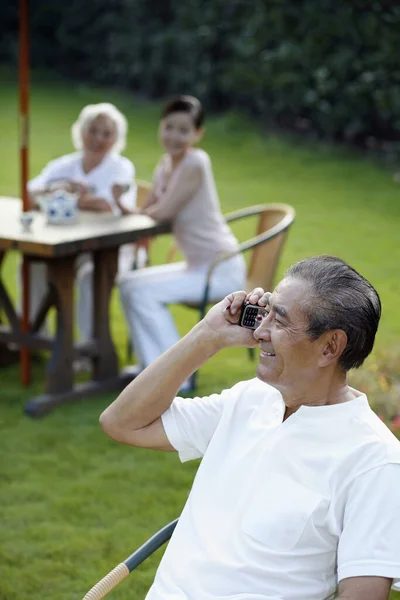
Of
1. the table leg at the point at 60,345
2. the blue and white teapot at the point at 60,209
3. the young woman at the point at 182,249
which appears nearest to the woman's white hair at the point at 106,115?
the young woman at the point at 182,249

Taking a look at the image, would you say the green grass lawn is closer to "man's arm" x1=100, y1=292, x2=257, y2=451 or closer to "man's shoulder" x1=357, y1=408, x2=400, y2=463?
"man's arm" x1=100, y1=292, x2=257, y2=451

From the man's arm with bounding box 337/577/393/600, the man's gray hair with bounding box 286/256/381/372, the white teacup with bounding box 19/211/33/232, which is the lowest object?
the white teacup with bounding box 19/211/33/232

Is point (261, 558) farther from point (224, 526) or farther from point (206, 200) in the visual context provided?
point (206, 200)

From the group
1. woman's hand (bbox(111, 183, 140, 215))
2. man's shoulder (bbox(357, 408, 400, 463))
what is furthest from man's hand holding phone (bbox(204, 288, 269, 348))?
woman's hand (bbox(111, 183, 140, 215))

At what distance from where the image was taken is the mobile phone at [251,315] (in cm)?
221

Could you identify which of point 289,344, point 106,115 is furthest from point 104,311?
point 289,344

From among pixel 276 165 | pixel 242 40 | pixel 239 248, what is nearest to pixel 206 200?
pixel 239 248

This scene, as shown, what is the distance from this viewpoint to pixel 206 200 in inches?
197

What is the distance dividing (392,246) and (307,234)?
0.68 metres

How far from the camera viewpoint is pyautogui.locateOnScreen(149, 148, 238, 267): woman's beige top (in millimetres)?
4926

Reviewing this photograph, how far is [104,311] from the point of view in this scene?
498cm

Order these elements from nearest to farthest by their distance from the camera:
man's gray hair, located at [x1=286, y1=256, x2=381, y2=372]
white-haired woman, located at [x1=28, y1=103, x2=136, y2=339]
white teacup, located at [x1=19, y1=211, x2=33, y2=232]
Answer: man's gray hair, located at [x1=286, y1=256, x2=381, y2=372], white teacup, located at [x1=19, y1=211, x2=33, y2=232], white-haired woman, located at [x1=28, y1=103, x2=136, y2=339]

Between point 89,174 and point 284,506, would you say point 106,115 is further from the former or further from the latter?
point 284,506

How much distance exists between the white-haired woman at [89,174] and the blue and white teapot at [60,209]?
14.9 inches
